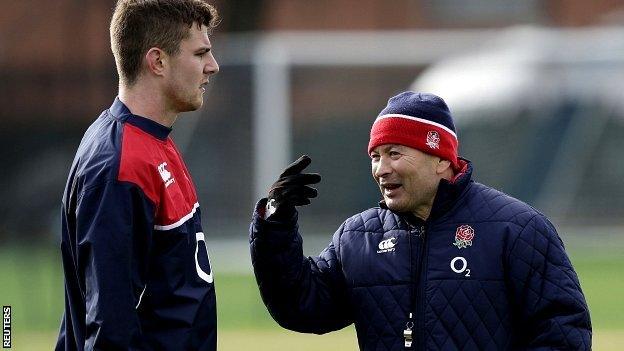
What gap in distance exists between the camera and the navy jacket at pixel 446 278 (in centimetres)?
404

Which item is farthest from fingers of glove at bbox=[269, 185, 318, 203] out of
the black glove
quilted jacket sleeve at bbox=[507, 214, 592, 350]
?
quilted jacket sleeve at bbox=[507, 214, 592, 350]

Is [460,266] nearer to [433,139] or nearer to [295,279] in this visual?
[433,139]

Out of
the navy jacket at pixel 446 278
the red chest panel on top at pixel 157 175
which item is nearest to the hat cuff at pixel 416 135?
the navy jacket at pixel 446 278

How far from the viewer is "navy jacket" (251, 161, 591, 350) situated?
159 inches

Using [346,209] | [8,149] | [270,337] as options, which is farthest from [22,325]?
[346,209]

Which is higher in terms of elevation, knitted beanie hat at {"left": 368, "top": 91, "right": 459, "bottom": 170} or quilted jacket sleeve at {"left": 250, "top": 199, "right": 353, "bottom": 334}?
knitted beanie hat at {"left": 368, "top": 91, "right": 459, "bottom": 170}

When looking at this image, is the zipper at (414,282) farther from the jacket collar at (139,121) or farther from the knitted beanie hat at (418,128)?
the jacket collar at (139,121)

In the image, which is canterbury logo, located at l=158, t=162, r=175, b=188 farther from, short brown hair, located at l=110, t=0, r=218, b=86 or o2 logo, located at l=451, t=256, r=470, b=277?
o2 logo, located at l=451, t=256, r=470, b=277

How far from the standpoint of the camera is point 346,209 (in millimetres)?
16266

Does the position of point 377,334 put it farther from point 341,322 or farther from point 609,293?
point 609,293

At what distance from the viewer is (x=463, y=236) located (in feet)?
13.6

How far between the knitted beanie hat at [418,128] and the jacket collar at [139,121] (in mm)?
694

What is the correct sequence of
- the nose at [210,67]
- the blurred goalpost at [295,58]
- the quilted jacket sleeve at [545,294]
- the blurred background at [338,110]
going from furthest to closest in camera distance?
the blurred goalpost at [295,58], the blurred background at [338,110], the nose at [210,67], the quilted jacket sleeve at [545,294]

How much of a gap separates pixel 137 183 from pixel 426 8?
58.2 feet
